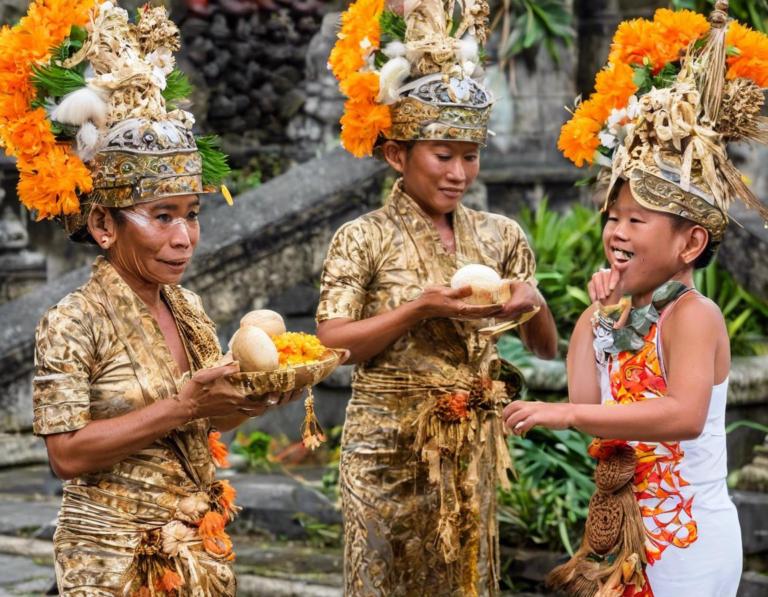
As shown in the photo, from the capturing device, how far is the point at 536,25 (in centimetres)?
829

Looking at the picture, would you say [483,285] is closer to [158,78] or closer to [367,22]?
[367,22]

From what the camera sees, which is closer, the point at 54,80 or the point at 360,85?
the point at 54,80

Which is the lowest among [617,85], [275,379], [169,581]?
[169,581]

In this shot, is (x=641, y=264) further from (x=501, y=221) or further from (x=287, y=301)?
(x=287, y=301)

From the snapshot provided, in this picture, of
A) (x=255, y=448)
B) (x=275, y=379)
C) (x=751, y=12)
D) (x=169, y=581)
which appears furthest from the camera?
(x=751, y=12)

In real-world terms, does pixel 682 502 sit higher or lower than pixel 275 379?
lower

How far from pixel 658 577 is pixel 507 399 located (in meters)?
1.22

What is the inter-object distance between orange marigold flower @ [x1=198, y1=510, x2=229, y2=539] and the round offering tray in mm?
428

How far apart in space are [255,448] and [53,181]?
4340 mm

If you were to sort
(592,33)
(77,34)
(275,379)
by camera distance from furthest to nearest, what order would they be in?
(592,33) < (77,34) < (275,379)

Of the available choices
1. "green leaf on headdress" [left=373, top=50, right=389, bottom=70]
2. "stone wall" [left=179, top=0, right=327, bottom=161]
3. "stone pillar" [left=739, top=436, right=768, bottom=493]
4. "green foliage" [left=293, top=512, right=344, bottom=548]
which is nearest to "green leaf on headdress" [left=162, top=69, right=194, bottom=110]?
"green leaf on headdress" [left=373, top=50, right=389, bottom=70]

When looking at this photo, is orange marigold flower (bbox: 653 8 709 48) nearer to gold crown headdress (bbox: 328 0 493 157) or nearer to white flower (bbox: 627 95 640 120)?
white flower (bbox: 627 95 640 120)

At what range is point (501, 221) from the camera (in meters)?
4.76

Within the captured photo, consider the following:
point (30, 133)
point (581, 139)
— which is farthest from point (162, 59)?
point (581, 139)
